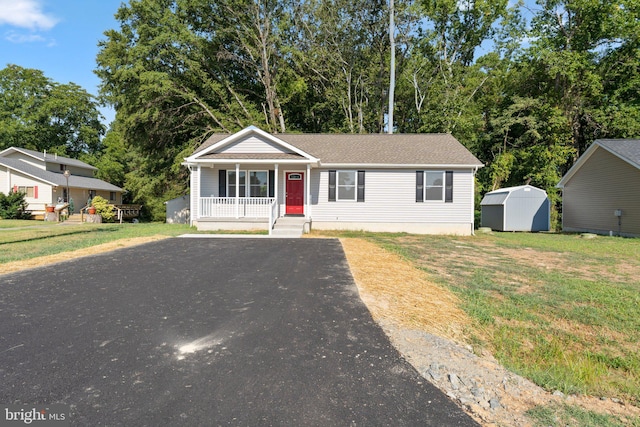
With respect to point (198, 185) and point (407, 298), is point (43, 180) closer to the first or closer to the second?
point (198, 185)

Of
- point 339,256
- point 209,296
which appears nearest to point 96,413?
point 209,296

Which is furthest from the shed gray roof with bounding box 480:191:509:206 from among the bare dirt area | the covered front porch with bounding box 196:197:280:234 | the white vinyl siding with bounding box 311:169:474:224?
the bare dirt area

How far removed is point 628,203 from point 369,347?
17524mm

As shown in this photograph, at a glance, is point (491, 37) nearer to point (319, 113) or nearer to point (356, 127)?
point (356, 127)

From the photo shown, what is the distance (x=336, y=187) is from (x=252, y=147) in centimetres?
420

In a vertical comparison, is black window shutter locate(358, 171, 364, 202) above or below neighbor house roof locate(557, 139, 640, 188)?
below

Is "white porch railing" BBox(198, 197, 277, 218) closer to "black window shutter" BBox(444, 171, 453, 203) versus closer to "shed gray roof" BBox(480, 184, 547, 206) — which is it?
"black window shutter" BBox(444, 171, 453, 203)

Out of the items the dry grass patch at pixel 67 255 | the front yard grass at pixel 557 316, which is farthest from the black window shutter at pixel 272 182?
the front yard grass at pixel 557 316

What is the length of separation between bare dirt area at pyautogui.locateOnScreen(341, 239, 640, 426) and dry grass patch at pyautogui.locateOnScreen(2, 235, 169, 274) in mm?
6843

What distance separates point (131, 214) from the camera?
2948 cm

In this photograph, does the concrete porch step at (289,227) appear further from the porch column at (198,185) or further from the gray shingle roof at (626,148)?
the gray shingle roof at (626,148)

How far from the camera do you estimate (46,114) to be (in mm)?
40719

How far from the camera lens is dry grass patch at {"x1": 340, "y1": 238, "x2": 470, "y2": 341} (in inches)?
164

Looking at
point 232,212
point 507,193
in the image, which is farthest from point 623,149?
point 232,212
